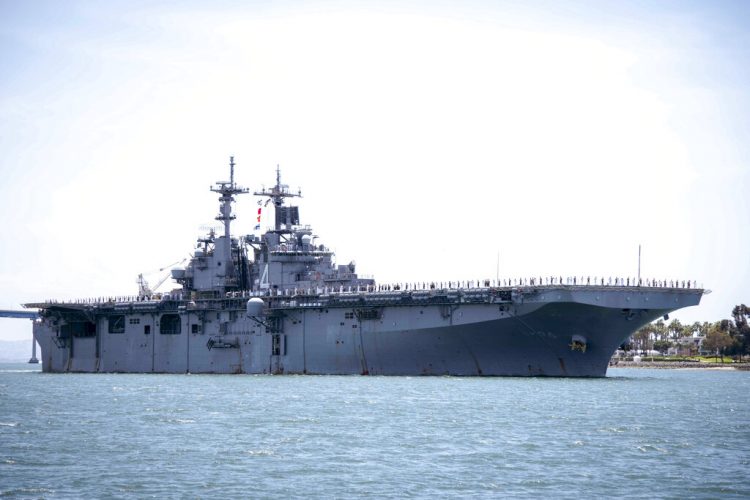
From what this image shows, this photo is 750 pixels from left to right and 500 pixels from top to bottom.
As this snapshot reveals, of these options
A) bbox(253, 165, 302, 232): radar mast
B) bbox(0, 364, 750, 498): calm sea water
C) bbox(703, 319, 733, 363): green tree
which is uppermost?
bbox(253, 165, 302, 232): radar mast

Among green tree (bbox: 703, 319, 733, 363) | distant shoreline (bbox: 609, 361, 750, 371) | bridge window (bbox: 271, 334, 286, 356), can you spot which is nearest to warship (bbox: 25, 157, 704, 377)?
bridge window (bbox: 271, 334, 286, 356)

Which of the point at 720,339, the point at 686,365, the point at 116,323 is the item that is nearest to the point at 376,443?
the point at 116,323

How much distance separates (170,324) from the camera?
205ft

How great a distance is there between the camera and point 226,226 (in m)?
63.4

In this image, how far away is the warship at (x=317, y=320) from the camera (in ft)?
155

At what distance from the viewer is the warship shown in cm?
4728

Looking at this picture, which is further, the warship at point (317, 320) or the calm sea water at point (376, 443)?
the warship at point (317, 320)

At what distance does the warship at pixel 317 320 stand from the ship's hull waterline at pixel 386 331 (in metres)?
0.06

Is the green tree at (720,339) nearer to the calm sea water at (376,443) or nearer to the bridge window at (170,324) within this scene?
the bridge window at (170,324)

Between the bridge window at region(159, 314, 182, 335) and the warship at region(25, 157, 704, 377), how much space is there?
0.07 m

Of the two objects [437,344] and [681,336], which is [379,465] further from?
[681,336]

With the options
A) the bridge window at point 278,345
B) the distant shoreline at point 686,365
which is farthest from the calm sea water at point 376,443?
the distant shoreline at point 686,365

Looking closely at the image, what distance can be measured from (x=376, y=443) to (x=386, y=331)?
79.9 feet

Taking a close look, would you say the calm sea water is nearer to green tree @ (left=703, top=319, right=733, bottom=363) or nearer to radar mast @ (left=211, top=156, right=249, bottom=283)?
radar mast @ (left=211, top=156, right=249, bottom=283)
